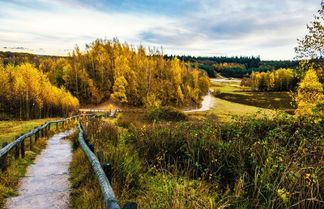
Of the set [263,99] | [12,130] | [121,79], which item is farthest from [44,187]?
[263,99]

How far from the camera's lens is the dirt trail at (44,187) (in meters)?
4.01

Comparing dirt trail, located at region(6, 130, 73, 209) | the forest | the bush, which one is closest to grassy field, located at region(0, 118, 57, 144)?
dirt trail, located at region(6, 130, 73, 209)

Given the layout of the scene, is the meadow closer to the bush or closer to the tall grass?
the bush

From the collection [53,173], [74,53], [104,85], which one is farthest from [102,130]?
[74,53]

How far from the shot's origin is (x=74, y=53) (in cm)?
6506

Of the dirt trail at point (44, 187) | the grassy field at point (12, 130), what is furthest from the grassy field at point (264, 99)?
the dirt trail at point (44, 187)

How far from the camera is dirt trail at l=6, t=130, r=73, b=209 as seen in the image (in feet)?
13.1

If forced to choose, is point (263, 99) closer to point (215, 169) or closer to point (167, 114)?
point (167, 114)

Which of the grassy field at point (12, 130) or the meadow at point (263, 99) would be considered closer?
the grassy field at point (12, 130)

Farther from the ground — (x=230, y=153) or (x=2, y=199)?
(x=230, y=153)

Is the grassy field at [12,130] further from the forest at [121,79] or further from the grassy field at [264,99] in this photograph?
the grassy field at [264,99]

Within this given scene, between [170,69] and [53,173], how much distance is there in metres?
59.8

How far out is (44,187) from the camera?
4.90 meters

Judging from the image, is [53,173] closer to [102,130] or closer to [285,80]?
A: [102,130]
